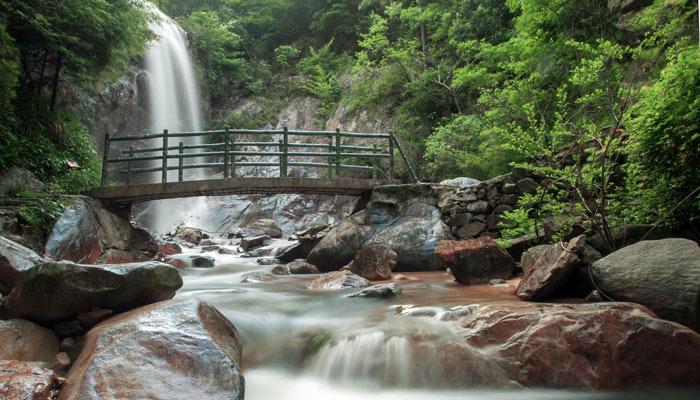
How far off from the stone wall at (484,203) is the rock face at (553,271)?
10.1 ft

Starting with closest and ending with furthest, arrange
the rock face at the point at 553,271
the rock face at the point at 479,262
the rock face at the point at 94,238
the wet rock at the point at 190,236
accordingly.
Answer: the rock face at the point at 553,271 → the rock face at the point at 479,262 → the rock face at the point at 94,238 → the wet rock at the point at 190,236

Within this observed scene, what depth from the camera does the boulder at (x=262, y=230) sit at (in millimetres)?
15367

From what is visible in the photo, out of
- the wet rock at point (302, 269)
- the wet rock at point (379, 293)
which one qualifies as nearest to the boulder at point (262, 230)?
the wet rock at point (302, 269)

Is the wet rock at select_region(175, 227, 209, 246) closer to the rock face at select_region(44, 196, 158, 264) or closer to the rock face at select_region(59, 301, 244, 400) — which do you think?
the rock face at select_region(44, 196, 158, 264)

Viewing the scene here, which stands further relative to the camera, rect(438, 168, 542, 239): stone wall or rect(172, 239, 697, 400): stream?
rect(438, 168, 542, 239): stone wall

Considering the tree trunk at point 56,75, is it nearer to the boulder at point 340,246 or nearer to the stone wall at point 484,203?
the boulder at point 340,246

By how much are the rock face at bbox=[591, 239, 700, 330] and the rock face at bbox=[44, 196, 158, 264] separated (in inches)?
303

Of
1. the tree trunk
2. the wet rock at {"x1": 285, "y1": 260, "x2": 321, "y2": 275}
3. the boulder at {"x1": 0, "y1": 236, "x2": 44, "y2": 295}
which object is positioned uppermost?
the tree trunk

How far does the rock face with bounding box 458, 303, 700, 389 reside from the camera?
10.3 feet

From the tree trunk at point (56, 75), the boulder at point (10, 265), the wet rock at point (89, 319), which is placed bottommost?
the wet rock at point (89, 319)

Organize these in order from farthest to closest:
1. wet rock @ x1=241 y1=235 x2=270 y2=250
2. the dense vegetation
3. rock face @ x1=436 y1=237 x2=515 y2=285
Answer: wet rock @ x1=241 y1=235 x2=270 y2=250
rock face @ x1=436 y1=237 x2=515 y2=285
the dense vegetation

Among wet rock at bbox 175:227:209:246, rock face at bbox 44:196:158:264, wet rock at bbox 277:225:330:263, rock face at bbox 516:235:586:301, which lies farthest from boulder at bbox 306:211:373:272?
wet rock at bbox 175:227:209:246

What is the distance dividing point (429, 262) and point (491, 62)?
6193 mm

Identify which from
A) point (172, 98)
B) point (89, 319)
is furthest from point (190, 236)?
point (89, 319)
